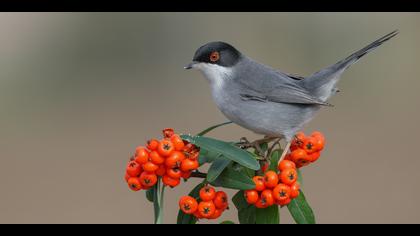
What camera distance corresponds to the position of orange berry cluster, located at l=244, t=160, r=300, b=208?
8.54ft

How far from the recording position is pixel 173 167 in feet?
8.25

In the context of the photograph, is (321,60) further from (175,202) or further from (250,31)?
(175,202)

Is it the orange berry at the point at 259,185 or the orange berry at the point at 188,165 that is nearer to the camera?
the orange berry at the point at 188,165

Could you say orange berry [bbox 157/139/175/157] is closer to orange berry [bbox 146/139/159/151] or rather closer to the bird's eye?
orange berry [bbox 146/139/159/151]

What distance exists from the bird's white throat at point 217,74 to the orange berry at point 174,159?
1297mm

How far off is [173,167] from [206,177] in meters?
0.17

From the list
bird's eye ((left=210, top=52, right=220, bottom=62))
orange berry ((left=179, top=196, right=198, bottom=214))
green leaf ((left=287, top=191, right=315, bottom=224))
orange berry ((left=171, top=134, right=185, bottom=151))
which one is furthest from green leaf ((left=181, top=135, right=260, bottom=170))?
bird's eye ((left=210, top=52, right=220, bottom=62))

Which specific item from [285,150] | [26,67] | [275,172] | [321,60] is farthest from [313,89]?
[26,67]

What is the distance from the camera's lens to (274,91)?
381cm

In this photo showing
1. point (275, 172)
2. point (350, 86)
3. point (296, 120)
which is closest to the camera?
point (275, 172)

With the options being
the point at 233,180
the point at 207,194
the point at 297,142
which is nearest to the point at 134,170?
the point at 207,194

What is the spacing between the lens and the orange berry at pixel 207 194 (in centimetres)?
261

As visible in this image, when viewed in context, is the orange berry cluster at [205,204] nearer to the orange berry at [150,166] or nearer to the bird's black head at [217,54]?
the orange berry at [150,166]

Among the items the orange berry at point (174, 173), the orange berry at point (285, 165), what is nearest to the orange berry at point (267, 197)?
the orange berry at point (285, 165)
